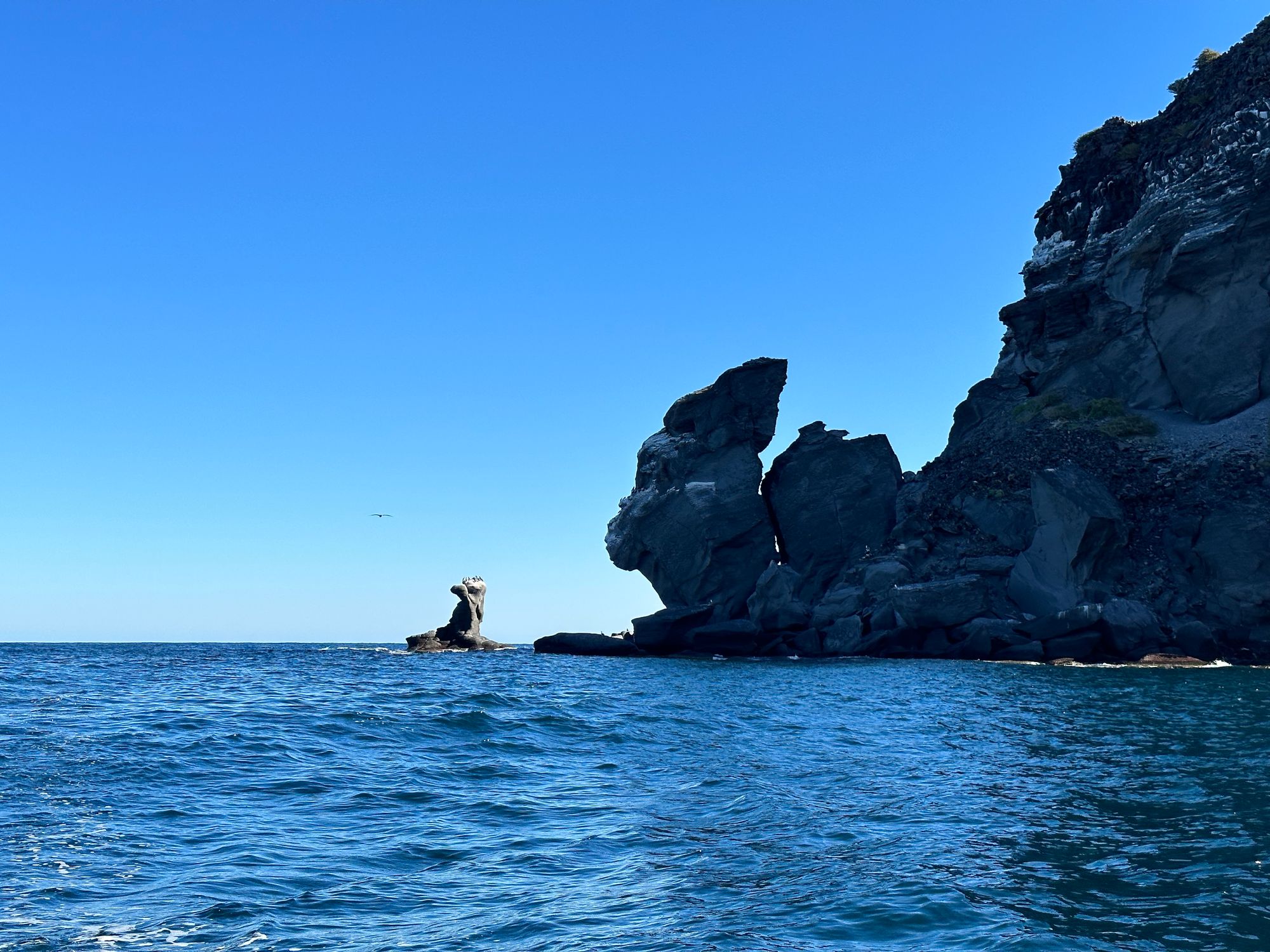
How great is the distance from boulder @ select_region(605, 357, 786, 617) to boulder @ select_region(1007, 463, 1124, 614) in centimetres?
2107

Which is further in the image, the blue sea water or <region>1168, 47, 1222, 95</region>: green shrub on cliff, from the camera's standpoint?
<region>1168, 47, 1222, 95</region>: green shrub on cliff

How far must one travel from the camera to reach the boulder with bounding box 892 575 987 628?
192 feet

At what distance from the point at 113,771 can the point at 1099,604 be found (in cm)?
5148

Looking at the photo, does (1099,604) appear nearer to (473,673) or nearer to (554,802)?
(473,673)

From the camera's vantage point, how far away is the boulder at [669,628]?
6838 cm

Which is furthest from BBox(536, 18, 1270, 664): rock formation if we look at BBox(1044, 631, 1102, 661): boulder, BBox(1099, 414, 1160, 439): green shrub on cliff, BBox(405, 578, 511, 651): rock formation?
BBox(405, 578, 511, 651): rock formation

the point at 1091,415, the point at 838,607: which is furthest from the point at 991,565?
the point at 1091,415

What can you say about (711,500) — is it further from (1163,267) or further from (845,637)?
(1163,267)

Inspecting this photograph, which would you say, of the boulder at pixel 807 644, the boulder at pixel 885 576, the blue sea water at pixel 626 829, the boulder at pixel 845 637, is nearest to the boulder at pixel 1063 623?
the boulder at pixel 845 637

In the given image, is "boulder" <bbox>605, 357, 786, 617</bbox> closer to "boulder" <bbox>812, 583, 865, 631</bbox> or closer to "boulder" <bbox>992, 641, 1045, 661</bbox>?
"boulder" <bbox>812, 583, 865, 631</bbox>

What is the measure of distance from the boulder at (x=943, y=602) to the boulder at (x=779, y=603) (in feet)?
29.0

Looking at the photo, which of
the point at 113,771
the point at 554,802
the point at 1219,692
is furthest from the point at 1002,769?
the point at 1219,692

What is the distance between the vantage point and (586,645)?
244 feet

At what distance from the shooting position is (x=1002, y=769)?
56.1 feet
